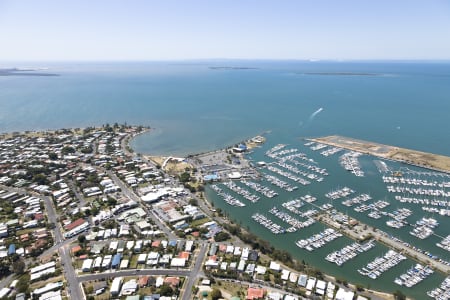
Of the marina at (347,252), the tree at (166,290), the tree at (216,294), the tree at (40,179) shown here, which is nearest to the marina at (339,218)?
the marina at (347,252)

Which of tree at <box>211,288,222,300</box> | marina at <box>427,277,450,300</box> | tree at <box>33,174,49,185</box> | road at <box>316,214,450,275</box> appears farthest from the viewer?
tree at <box>33,174,49,185</box>

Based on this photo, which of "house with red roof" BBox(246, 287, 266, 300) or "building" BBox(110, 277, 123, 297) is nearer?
"house with red roof" BBox(246, 287, 266, 300)

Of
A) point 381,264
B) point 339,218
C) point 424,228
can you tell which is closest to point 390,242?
point 381,264

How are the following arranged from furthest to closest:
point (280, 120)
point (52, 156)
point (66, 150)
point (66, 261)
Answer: point (280, 120) → point (66, 150) → point (52, 156) → point (66, 261)

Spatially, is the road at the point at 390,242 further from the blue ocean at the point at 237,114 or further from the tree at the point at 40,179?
the tree at the point at 40,179

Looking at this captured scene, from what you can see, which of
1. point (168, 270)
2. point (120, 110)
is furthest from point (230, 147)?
point (120, 110)

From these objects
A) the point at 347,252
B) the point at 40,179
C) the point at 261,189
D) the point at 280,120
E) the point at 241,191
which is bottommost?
the point at 347,252

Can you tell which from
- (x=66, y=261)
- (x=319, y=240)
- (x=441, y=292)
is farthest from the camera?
(x=319, y=240)

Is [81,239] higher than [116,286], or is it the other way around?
[81,239]

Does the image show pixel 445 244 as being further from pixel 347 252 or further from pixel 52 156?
pixel 52 156

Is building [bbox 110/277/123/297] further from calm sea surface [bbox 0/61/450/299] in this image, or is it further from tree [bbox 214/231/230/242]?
calm sea surface [bbox 0/61/450/299]

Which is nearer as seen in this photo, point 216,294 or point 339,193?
point 216,294

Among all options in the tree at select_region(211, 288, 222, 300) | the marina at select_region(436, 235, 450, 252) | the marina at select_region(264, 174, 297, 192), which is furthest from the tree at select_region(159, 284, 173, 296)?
the marina at select_region(436, 235, 450, 252)
